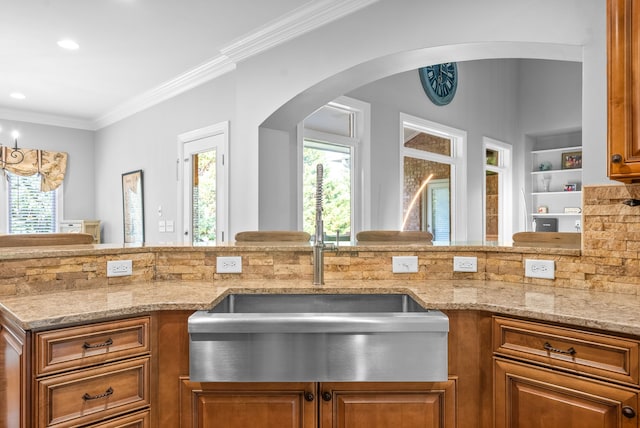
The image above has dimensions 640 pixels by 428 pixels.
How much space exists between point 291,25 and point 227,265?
7.27 feet

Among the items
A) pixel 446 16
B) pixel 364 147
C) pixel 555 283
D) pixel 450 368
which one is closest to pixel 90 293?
pixel 450 368

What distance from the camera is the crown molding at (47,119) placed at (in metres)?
6.03

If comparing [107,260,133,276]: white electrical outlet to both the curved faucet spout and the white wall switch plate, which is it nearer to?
the curved faucet spout

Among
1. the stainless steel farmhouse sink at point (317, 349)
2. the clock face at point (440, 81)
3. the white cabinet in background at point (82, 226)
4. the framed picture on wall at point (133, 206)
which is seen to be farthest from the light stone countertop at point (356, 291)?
the white cabinet in background at point (82, 226)

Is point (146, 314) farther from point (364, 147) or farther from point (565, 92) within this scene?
point (565, 92)

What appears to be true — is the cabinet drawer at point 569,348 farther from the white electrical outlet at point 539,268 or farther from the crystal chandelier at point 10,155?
the crystal chandelier at point 10,155

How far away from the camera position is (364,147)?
15.0 feet

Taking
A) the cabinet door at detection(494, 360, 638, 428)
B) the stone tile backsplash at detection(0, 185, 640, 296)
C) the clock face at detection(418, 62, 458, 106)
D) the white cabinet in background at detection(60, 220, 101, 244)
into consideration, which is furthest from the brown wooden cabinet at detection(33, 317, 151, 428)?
the white cabinet in background at detection(60, 220, 101, 244)

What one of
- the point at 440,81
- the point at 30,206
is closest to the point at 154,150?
the point at 30,206

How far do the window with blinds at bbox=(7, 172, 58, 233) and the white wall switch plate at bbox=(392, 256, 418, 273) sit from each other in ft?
19.9

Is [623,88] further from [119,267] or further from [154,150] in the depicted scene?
[154,150]

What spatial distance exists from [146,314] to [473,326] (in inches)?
45.0

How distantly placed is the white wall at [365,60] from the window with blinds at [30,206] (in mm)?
2130

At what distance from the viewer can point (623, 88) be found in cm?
151
